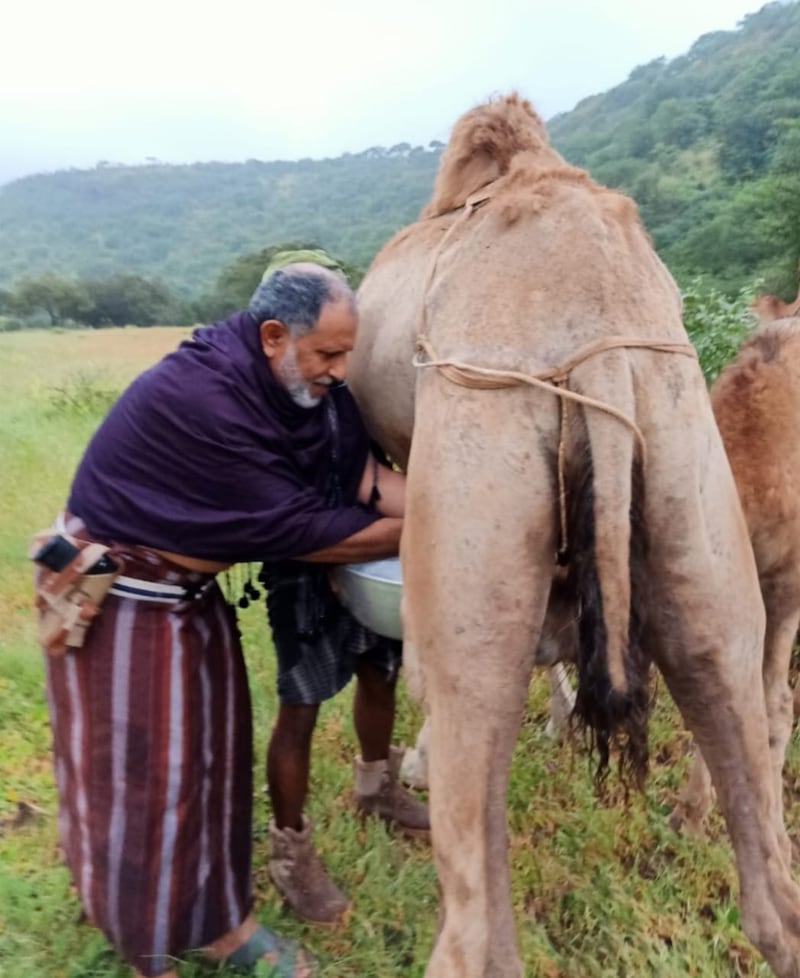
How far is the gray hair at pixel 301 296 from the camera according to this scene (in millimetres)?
2361

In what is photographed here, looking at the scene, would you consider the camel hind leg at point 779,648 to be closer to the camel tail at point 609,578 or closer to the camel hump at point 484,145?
the camel tail at point 609,578

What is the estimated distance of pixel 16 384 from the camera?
1432cm

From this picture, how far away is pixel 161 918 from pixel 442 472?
158 centimetres

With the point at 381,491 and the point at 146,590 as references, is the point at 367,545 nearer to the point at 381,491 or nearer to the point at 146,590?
the point at 381,491

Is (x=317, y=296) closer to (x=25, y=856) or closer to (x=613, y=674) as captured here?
(x=613, y=674)

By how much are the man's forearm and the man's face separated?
A: 377 millimetres

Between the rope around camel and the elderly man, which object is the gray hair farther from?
the rope around camel

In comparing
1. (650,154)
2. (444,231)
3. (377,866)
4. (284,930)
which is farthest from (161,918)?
(650,154)

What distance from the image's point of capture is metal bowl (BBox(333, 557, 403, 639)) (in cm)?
244

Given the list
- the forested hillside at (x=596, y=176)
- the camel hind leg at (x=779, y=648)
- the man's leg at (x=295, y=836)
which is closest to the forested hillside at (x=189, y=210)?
the forested hillside at (x=596, y=176)

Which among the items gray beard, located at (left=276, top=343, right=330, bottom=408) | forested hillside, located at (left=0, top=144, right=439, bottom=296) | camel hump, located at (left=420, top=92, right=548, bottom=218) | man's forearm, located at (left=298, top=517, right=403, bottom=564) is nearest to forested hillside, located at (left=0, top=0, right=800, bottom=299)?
forested hillside, located at (left=0, top=144, right=439, bottom=296)

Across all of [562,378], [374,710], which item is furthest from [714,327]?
[562,378]

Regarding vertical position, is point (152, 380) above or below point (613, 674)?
above

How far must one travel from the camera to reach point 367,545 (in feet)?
7.94
